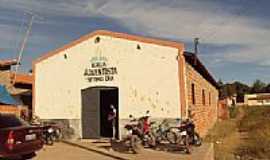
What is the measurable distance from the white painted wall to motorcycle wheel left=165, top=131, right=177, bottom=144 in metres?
0.98

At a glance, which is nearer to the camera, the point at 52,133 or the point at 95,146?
the point at 95,146

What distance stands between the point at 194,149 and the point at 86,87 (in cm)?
619

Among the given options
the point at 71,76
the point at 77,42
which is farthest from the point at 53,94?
the point at 77,42

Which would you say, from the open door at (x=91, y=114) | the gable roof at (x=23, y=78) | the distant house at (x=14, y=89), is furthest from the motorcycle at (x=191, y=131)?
the gable roof at (x=23, y=78)

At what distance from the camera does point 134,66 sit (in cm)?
1880

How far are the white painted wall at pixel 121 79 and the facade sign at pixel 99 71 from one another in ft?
0.60

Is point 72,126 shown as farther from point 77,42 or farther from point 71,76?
point 77,42

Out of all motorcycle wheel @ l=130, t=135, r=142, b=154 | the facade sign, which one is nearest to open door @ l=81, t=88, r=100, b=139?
the facade sign

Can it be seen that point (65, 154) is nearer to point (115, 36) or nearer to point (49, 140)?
point (49, 140)

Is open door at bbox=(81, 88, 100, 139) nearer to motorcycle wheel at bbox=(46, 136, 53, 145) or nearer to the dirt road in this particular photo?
motorcycle wheel at bbox=(46, 136, 53, 145)

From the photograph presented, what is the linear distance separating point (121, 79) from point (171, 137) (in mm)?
3657

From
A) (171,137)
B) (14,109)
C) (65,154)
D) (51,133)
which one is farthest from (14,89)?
(171,137)

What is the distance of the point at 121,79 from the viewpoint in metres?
19.1

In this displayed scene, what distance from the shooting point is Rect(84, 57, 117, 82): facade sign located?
63.8 feet
